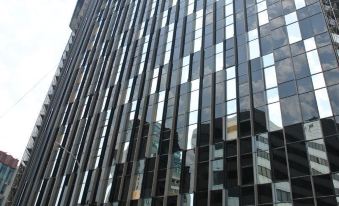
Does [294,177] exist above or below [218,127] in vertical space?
below

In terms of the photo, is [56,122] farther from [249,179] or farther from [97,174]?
[249,179]

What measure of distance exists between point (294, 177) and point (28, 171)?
43.0 metres

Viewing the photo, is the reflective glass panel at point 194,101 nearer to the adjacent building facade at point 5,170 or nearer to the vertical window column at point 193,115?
the vertical window column at point 193,115

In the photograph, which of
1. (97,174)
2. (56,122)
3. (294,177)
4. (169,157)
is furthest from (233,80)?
(56,122)

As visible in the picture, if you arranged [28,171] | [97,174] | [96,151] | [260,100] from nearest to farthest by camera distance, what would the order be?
[260,100]
[97,174]
[96,151]
[28,171]

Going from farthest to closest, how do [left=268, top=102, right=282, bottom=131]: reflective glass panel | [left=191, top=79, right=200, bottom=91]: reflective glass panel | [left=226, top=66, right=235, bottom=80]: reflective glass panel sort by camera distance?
[left=191, top=79, right=200, bottom=91]: reflective glass panel < [left=226, top=66, right=235, bottom=80]: reflective glass panel < [left=268, top=102, right=282, bottom=131]: reflective glass panel

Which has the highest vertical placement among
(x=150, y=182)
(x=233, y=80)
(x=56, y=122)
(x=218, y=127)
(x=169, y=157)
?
(x=56, y=122)

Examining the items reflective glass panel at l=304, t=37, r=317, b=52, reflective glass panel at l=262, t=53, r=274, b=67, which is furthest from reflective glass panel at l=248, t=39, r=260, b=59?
reflective glass panel at l=304, t=37, r=317, b=52

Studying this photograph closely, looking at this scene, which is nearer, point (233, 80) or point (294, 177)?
point (294, 177)

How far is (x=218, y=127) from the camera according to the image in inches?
1179

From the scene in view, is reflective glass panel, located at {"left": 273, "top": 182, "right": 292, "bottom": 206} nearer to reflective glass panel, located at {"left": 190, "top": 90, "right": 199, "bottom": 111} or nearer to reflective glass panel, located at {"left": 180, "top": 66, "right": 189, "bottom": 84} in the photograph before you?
reflective glass panel, located at {"left": 190, "top": 90, "right": 199, "bottom": 111}

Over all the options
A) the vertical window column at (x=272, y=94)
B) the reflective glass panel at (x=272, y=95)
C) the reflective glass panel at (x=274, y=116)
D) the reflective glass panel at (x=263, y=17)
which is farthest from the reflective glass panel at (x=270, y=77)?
the reflective glass panel at (x=263, y=17)

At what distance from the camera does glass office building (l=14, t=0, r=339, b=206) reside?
80.4 ft

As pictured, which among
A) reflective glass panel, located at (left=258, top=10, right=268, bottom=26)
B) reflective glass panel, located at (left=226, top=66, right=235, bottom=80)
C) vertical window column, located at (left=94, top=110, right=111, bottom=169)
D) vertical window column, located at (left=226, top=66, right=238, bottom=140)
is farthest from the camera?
vertical window column, located at (left=94, top=110, right=111, bottom=169)
